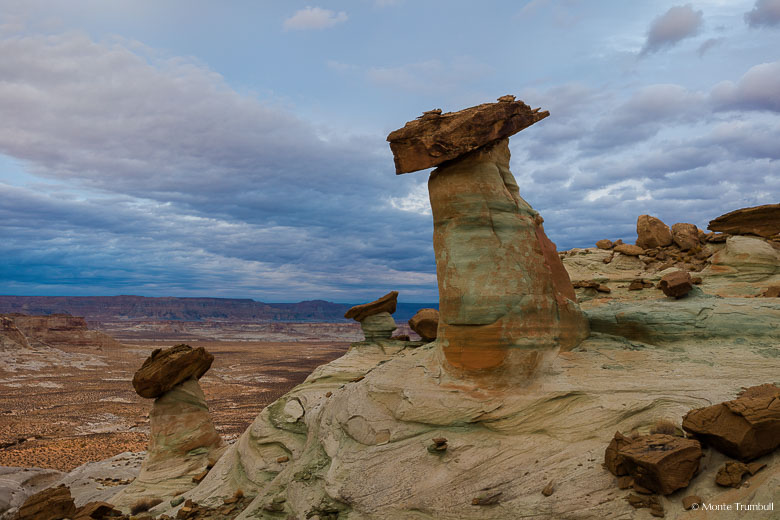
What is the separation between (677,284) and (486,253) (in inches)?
217

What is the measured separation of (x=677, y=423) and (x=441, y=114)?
7184 millimetres

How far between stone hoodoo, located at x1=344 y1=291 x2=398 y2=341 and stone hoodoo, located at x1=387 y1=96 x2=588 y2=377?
7138 millimetres

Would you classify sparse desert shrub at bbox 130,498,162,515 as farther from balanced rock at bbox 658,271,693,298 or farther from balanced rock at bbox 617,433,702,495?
balanced rock at bbox 658,271,693,298

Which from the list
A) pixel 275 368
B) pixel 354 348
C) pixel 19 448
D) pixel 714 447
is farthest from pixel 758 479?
pixel 275 368

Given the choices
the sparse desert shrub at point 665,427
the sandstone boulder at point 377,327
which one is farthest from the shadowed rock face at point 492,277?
the sandstone boulder at point 377,327

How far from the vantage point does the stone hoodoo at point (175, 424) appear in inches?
594

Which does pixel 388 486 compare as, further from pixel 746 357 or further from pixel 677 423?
pixel 746 357

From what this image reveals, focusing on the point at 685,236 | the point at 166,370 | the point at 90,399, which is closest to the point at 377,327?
the point at 166,370

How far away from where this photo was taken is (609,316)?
11.7 metres

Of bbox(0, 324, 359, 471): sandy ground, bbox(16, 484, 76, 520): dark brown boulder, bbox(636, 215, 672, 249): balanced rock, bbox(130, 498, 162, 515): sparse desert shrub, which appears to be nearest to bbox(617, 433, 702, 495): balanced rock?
bbox(130, 498, 162, 515): sparse desert shrub

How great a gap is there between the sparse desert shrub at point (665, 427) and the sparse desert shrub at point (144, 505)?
1241 centimetres

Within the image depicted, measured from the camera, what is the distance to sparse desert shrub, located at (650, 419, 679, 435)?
300 inches

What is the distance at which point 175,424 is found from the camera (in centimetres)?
1589

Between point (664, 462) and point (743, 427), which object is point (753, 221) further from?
point (664, 462)
